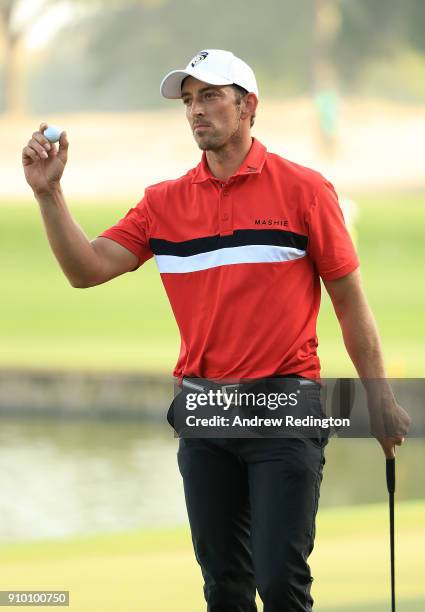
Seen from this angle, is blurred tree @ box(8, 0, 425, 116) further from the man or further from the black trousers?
the black trousers

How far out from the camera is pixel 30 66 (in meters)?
31.0

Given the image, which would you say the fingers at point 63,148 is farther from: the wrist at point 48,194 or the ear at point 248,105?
the ear at point 248,105

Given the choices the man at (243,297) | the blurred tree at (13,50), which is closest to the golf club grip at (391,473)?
the man at (243,297)

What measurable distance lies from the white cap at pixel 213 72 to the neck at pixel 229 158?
0.11 meters

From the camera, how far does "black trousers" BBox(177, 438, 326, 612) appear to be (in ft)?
9.38

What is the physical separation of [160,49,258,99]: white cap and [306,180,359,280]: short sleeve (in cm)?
27

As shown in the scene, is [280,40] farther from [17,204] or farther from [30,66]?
[17,204]

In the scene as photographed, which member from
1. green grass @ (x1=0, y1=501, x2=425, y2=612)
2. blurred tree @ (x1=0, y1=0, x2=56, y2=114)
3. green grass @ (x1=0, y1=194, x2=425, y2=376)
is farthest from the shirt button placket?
blurred tree @ (x1=0, y1=0, x2=56, y2=114)

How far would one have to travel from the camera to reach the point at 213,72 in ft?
9.83

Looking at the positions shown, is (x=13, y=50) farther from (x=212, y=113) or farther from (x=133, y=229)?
(x=212, y=113)

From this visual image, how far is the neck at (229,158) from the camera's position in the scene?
3037 mm

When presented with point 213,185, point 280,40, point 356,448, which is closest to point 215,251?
point 213,185

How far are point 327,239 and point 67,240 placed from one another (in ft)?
1.62
